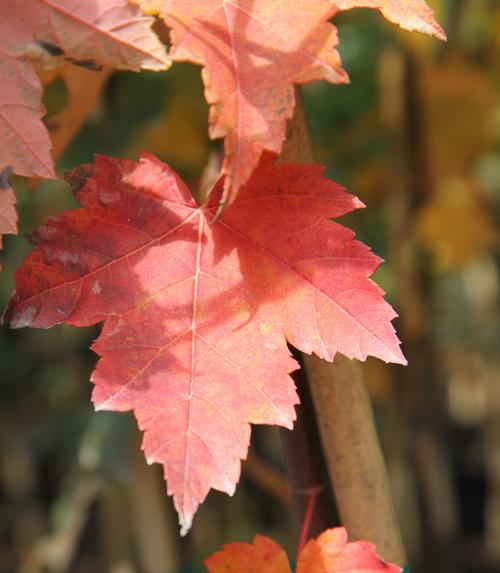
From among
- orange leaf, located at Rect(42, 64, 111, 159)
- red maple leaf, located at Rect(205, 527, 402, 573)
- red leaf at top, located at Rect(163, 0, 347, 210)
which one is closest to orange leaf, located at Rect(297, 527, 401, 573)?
red maple leaf, located at Rect(205, 527, 402, 573)

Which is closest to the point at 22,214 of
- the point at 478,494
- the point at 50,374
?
the point at 50,374

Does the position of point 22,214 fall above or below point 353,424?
below

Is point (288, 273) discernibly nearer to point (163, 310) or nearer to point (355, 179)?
point (163, 310)

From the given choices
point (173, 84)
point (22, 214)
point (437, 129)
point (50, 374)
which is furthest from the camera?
point (50, 374)

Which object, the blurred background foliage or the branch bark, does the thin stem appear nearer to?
the branch bark

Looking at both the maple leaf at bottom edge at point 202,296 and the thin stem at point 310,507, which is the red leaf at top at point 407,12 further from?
the thin stem at point 310,507
